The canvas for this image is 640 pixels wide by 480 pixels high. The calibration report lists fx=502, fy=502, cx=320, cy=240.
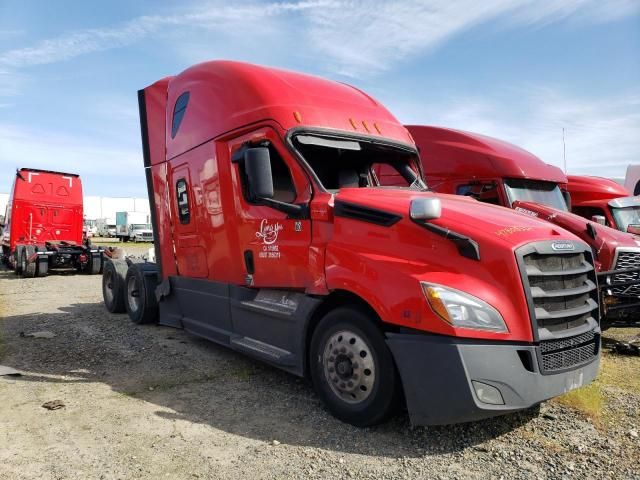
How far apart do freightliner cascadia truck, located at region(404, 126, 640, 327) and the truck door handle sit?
13.5ft

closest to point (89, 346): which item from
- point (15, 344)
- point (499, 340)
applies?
point (15, 344)

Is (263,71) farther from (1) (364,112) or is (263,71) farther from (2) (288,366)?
(2) (288,366)

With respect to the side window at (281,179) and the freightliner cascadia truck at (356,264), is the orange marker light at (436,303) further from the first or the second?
the side window at (281,179)

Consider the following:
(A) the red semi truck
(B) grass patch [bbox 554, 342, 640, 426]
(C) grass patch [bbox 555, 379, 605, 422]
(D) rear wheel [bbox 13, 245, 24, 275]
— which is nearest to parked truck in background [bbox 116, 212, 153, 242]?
(A) the red semi truck

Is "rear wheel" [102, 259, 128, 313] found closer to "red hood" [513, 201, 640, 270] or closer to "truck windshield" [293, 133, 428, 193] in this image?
"truck windshield" [293, 133, 428, 193]

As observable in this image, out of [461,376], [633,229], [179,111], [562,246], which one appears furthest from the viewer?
[633,229]

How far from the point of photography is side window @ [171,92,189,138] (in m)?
6.18

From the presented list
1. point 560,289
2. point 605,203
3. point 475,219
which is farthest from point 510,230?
point 605,203

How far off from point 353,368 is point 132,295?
5.53 metres

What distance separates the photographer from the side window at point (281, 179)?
462 centimetres

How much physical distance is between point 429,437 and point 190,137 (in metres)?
4.25

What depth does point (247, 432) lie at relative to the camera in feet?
12.6

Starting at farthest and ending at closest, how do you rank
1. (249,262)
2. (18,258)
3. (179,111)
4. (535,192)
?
(18,258), (535,192), (179,111), (249,262)

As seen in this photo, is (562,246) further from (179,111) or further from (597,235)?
(179,111)
